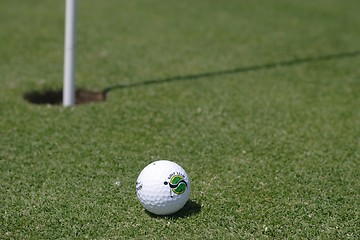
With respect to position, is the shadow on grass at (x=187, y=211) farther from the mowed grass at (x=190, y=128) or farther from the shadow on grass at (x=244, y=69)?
the shadow on grass at (x=244, y=69)

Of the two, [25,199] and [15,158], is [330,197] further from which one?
[15,158]

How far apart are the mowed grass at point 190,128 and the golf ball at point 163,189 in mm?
131

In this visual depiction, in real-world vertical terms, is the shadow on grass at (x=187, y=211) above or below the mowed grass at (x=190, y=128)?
above

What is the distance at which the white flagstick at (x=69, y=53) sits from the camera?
659 cm

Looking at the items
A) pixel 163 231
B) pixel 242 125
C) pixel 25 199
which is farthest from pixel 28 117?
pixel 163 231

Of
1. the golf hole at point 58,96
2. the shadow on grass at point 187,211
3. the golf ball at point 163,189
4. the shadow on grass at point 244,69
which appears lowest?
the golf hole at point 58,96

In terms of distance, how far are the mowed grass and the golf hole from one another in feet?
0.34

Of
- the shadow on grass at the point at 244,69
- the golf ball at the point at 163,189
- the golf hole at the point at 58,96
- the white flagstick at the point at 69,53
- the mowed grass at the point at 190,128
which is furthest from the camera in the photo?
the shadow on grass at the point at 244,69

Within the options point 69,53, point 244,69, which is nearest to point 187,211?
point 69,53

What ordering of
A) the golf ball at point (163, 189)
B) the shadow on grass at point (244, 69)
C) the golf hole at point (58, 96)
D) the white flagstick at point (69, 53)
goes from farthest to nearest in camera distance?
1. the shadow on grass at point (244, 69)
2. the golf hole at point (58, 96)
3. the white flagstick at point (69, 53)
4. the golf ball at point (163, 189)

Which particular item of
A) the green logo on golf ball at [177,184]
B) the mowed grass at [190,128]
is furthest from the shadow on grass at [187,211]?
the green logo on golf ball at [177,184]

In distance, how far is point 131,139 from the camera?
19.7ft

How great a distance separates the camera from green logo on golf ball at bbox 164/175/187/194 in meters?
4.34

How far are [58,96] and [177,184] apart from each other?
3.68 m
